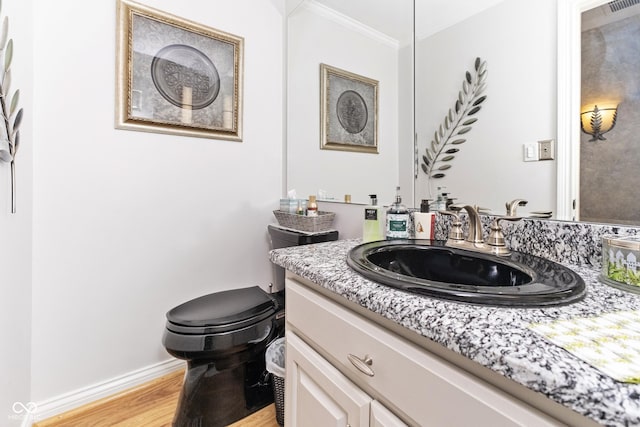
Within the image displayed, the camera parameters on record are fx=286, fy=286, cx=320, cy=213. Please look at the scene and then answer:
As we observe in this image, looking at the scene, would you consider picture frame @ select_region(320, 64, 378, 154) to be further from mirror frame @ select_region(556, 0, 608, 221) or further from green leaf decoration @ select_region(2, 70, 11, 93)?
green leaf decoration @ select_region(2, 70, 11, 93)

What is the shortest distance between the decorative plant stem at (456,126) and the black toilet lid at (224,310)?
34.3 inches

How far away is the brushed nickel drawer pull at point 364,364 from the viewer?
552 millimetres

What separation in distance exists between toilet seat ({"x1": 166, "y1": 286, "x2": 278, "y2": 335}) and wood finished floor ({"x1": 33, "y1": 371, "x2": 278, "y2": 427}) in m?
0.46

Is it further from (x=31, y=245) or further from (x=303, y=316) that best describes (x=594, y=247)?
(x=31, y=245)

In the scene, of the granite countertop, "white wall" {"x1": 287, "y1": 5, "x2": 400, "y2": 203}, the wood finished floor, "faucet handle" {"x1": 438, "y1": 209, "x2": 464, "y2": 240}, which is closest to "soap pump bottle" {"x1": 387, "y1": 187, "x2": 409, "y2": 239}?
"faucet handle" {"x1": 438, "y1": 209, "x2": 464, "y2": 240}

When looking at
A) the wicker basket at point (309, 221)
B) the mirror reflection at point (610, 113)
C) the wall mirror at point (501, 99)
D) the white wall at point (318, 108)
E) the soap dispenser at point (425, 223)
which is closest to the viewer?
the mirror reflection at point (610, 113)

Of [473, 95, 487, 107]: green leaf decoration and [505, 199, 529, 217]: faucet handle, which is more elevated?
[473, 95, 487, 107]: green leaf decoration

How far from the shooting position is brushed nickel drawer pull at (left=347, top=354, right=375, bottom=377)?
55cm

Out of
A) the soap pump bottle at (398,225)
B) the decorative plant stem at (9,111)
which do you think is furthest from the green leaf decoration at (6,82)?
the soap pump bottle at (398,225)

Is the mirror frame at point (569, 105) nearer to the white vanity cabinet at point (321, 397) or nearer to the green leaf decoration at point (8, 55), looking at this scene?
the white vanity cabinet at point (321, 397)

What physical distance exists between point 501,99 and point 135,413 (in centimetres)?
187

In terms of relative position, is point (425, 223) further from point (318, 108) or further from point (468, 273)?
point (318, 108)

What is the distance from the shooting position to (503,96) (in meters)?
0.89

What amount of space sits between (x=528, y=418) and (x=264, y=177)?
160 cm
